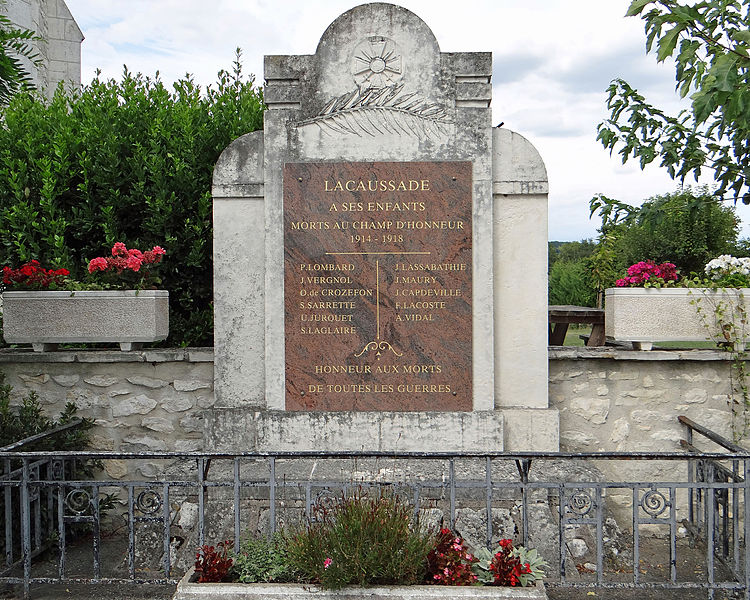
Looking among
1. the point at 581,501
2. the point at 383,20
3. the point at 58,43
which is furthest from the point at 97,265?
the point at 58,43

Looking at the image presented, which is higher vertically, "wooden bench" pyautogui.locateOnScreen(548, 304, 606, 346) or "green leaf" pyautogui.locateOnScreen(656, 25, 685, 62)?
"green leaf" pyautogui.locateOnScreen(656, 25, 685, 62)

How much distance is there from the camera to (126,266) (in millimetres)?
5957

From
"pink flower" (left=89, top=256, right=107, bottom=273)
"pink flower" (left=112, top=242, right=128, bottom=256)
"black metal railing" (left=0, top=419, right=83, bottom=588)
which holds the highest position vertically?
"pink flower" (left=112, top=242, right=128, bottom=256)

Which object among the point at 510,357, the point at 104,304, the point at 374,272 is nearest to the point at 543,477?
the point at 510,357

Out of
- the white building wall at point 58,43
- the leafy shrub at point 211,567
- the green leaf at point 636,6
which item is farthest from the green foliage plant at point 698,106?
the white building wall at point 58,43

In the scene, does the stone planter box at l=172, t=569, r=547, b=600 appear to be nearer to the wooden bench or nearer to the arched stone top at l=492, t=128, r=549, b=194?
the arched stone top at l=492, t=128, r=549, b=194

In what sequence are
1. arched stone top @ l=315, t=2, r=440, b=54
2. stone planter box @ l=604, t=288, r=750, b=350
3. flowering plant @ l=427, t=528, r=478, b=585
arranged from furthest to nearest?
stone planter box @ l=604, t=288, r=750, b=350
arched stone top @ l=315, t=2, r=440, b=54
flowering plant @ l=427, t=528, r=478, b=585

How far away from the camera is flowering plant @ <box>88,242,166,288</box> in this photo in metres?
5.91

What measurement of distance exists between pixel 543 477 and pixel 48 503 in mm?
3522

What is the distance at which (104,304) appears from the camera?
580 cm

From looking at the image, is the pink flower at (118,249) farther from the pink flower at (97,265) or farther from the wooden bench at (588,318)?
the wooden bench at (588,318)

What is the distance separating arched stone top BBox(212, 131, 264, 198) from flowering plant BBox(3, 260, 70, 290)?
180cm

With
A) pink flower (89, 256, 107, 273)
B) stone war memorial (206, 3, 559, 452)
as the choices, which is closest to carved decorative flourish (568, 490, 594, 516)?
stone war memorial (206, 3, 559, 452)

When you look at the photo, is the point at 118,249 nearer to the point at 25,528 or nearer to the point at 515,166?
the point at 25,528
